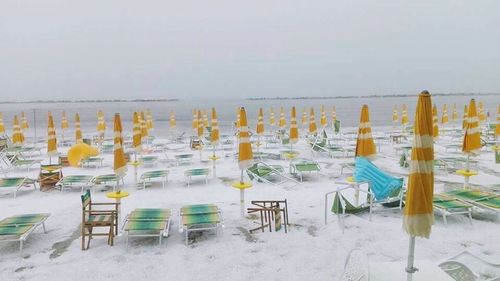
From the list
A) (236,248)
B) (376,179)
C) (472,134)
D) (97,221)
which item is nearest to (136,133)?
(97,221)

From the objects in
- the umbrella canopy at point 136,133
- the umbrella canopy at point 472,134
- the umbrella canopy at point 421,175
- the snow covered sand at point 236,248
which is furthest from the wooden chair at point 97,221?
the umbrella canopy at point 472,134

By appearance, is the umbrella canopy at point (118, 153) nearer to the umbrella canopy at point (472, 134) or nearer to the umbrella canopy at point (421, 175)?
the umbrella canopy at point (421, 175)

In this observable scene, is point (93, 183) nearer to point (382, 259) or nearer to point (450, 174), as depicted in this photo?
point (382, 259)

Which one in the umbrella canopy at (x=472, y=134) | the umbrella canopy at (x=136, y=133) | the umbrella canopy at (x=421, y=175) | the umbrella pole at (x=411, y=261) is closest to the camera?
the umbrella canopy at (x=421, y=175)

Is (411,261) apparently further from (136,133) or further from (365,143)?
(136,133)

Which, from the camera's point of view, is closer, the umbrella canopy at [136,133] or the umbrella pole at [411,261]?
the umbrella pole at [411,261]

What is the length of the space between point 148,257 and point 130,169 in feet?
31.5

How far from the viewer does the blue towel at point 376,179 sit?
924 centimetres

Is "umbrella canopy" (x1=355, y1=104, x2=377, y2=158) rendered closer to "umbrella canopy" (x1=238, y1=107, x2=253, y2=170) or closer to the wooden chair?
"umbrella canopy" (x1=238, y1=107, x2=253, y2=170)

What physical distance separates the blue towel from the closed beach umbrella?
4.86 meters

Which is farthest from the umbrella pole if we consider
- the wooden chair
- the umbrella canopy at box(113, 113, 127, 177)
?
the umbrella canopy at box(113, 113, 127, 177)

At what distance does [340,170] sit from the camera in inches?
597

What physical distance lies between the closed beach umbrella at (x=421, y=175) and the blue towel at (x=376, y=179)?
15.9 feet

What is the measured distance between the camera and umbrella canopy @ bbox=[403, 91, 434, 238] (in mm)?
4199
